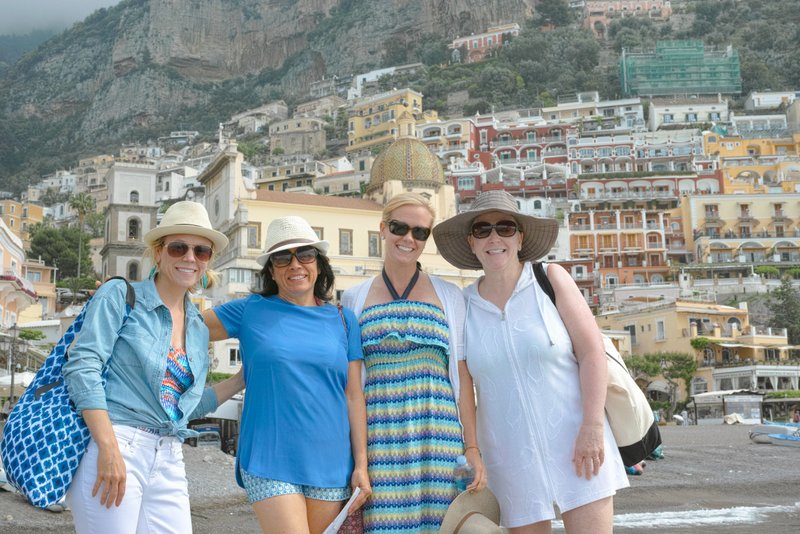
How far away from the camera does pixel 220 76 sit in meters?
163

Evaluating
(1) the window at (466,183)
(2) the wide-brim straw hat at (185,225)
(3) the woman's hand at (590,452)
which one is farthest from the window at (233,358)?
(1) the window at (466,183)

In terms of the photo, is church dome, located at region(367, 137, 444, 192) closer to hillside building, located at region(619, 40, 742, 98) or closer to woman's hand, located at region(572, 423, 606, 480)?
woman's hand, located at region(572, 423, 606, 480)

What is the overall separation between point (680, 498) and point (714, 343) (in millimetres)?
28407

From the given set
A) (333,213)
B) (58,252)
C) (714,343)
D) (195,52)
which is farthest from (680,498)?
(195,52)

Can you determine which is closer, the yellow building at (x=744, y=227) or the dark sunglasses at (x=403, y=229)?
the dark sunglasses at (x=403, y=229)

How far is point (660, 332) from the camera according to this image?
40.7 m

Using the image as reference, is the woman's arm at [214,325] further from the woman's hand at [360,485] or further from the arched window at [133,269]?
the arched window at [133,269]

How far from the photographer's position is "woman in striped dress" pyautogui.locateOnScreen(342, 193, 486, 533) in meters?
3.74

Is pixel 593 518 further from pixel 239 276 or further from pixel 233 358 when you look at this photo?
pixel 239 276

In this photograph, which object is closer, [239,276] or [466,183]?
[239,276]

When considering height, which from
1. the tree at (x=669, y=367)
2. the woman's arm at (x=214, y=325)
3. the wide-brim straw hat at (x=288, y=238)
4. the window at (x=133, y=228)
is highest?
the window at (x=133, y=228)

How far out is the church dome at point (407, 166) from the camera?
4272 centimetres

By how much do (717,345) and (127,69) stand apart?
14420 cm

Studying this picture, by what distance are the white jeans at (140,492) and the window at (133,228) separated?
49.8 meters
